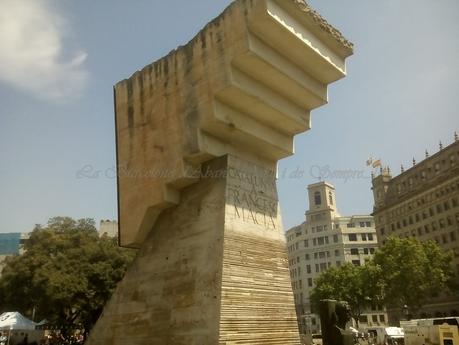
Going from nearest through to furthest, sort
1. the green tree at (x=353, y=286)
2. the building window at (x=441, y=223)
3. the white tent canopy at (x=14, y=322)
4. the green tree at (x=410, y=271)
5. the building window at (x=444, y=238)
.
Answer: the white tent canopy at (x=14, y=322)
the green tree at (x=410, y=271)
the green tree at (x=353, y=286)
the building window at (x=444, y=238)
the building window at (x=441, y=223)

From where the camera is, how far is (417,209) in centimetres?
6519

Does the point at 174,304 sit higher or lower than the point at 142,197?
lower

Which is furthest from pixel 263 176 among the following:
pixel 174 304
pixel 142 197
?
pixel 174 304

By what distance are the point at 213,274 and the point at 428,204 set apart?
59.1 meters

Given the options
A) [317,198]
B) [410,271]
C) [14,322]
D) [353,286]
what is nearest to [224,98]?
[14,322]

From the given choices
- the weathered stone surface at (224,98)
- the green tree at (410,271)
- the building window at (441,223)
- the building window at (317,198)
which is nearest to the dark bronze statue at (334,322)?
the weathered stone surface at (224,98)

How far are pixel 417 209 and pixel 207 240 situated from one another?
60.7 metres

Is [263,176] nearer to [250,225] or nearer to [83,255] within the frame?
[250,225]

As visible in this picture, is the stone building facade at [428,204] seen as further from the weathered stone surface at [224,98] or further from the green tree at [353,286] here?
the weathered stone surface at [224,98]

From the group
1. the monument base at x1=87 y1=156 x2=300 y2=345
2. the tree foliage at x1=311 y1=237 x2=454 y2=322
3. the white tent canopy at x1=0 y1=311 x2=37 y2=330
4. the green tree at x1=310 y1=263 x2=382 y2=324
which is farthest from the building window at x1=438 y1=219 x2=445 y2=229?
the white tent canopy at x1=0 y1=311 x2=37 y2=330

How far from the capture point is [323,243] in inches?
3664

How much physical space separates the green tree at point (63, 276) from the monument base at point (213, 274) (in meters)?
Answer: 15.6

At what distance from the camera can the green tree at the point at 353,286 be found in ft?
147

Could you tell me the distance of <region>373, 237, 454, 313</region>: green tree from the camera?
41.7 m
